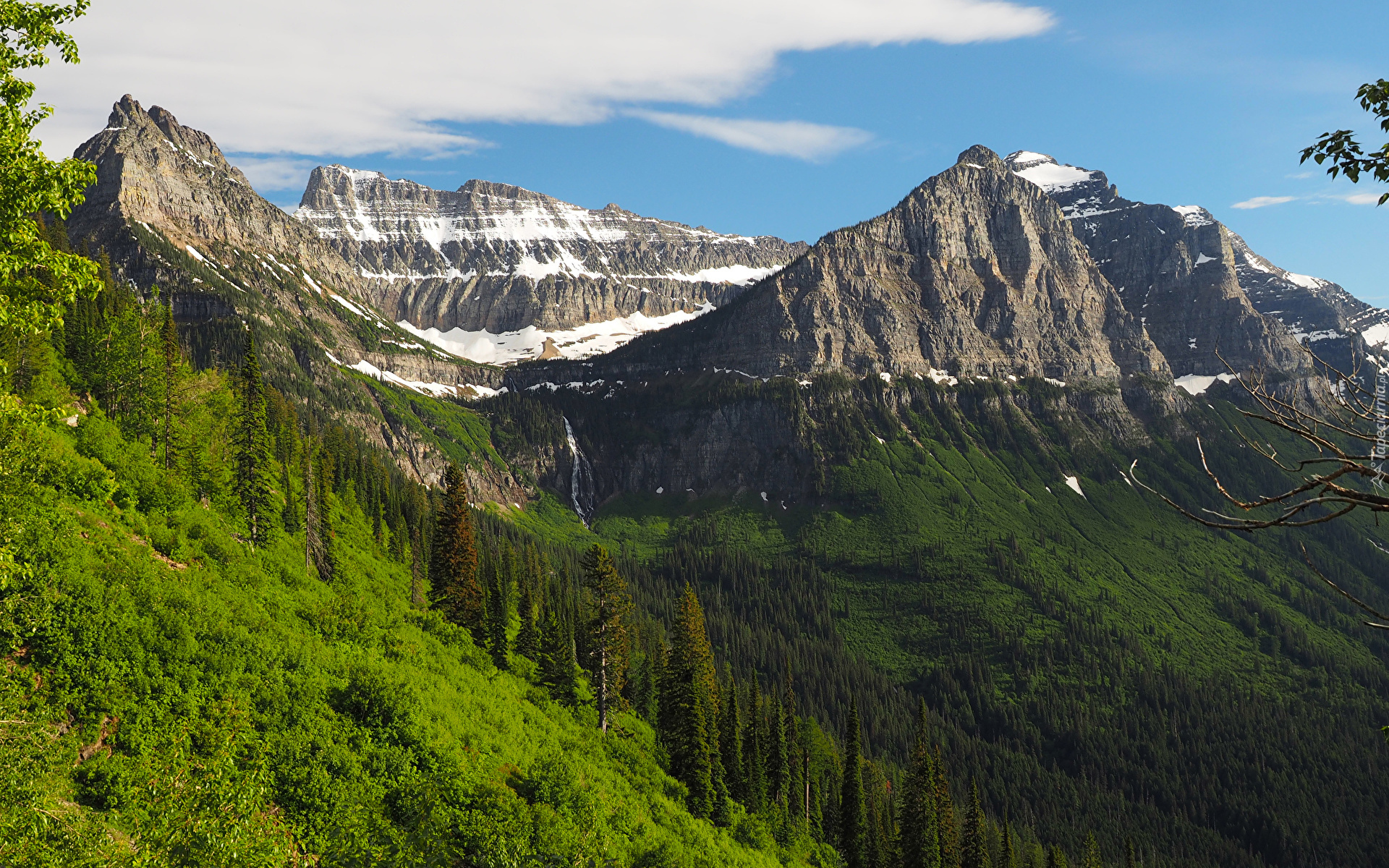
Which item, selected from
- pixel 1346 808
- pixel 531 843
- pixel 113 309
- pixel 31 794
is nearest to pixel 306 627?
pixel 531 843

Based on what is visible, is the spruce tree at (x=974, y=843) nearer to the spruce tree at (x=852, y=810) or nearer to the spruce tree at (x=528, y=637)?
the spruce tree at (x=852, y=810)

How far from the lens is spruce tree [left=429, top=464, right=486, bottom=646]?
6969 centimetres

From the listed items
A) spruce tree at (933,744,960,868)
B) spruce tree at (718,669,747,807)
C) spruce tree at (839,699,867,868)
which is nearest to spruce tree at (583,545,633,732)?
spruce tree at (718,669,747,807)

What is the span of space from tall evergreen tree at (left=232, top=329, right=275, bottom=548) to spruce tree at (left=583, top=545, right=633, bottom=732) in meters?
26.0

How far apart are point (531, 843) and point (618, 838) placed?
8.71 metres

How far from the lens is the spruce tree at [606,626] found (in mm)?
65938

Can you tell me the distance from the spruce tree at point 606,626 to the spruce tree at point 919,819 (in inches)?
1291

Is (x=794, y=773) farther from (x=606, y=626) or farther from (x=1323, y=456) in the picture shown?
(x=1323, y=456)

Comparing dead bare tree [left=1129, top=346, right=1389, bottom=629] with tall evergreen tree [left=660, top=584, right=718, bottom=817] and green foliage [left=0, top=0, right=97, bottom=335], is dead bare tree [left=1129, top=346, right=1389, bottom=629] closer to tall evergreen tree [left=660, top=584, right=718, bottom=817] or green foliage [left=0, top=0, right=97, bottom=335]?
green foliage [left=0, top=0, right=97, bottom=335]

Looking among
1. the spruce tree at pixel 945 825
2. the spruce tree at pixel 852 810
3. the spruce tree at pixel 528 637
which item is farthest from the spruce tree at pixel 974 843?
→ the spruce tree at pixel 528 637

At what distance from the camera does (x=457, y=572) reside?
70875mm

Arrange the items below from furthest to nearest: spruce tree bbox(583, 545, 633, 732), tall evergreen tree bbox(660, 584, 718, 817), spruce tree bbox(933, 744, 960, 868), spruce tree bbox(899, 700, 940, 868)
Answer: spruce tree bbox(933, 744, 960, 868)
spruce tree bbox(899, 700, 940, 868)
spruce tree bbox(583, 545, 633, 732)
tall evergreen tree bbox(660, 584, 718, 817)

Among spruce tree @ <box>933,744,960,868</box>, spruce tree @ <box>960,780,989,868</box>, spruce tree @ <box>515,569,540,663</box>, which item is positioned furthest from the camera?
spruce tree @ <box>933,744,960,868</box>

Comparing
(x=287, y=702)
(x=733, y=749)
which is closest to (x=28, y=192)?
(x=287, y=702)
